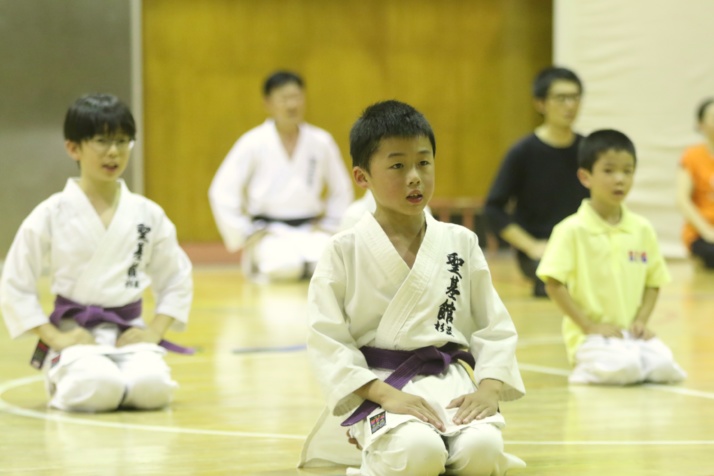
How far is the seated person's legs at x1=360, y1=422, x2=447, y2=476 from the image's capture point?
8.79 ft

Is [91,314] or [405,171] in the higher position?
[405,171]

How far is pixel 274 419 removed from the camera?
12.2ft

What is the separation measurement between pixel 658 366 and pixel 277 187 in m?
4.54

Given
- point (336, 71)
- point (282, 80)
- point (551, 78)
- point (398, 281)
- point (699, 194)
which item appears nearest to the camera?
point (398, 281)

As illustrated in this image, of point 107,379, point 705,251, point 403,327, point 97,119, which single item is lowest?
point 705,251

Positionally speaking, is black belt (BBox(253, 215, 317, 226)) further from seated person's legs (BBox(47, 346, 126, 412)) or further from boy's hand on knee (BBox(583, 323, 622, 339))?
seated person's legs (BBox(47, 346, 126, 412))

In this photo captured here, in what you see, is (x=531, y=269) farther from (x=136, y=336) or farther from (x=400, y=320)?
(x=400, y=320)

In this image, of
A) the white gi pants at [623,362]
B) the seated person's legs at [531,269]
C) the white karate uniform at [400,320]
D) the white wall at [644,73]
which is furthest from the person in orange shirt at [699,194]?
the white karate uniform at [400,320]

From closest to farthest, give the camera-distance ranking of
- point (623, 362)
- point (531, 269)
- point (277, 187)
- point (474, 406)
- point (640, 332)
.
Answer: point (474, 406) < point (623, 362) < point (640, 332) < point (531, 269) < point (277, 187)

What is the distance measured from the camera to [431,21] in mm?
10078

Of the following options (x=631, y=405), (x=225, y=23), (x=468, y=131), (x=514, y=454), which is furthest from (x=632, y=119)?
(x=514, y=454)

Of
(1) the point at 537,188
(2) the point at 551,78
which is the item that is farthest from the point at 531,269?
(2) the point at 551,78

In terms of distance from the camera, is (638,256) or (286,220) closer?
(638,256)

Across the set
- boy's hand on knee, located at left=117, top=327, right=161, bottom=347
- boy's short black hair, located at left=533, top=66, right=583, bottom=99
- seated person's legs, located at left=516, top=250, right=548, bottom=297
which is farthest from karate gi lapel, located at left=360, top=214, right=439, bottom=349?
seated person's legs, located at left=516, top=250, right=548, bottom=297
